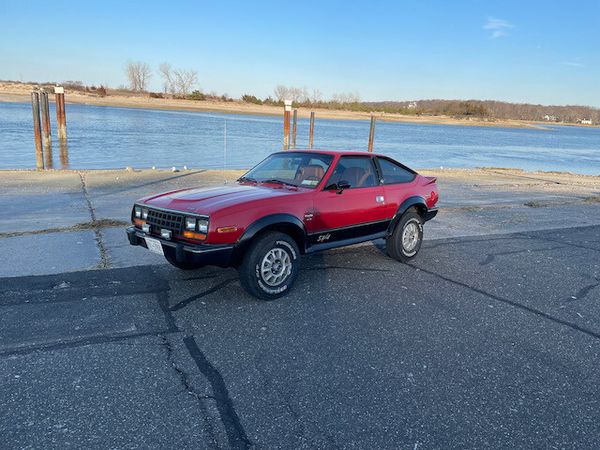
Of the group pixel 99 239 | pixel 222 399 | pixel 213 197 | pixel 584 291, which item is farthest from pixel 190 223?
pixel 584 291

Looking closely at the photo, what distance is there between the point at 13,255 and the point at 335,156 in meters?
4.22

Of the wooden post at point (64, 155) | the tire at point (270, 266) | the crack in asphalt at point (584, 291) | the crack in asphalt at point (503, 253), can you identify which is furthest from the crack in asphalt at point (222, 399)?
the wooden post at point (64, 155)

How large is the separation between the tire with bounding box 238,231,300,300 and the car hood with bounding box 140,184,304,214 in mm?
459

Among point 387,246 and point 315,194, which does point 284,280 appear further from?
point 387,246

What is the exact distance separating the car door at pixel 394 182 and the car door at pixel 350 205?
12 centimetres

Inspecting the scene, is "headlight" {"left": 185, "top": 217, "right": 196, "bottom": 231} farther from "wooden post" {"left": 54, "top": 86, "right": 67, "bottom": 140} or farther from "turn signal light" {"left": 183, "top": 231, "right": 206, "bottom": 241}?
"wooden post" {"left": 54, "top": 86, "right": 67, "bottom": 140}

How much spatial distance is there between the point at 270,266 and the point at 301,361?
4.62 ft

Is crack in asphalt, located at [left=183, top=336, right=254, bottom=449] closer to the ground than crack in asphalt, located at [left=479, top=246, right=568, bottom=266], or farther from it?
farther from it

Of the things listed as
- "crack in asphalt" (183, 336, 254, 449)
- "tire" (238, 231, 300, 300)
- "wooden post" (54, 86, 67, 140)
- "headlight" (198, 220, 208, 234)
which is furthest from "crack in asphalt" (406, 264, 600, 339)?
"wooden post" (54, 86, 67, 140)

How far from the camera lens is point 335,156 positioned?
6.05m

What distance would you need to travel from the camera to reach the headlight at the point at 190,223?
478cm

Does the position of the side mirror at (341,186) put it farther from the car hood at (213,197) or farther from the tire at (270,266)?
the tire at (270,266)

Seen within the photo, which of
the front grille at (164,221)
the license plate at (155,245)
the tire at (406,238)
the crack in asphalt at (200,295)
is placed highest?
the front grille at (164,221)

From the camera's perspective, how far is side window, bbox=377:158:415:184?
663 cm
